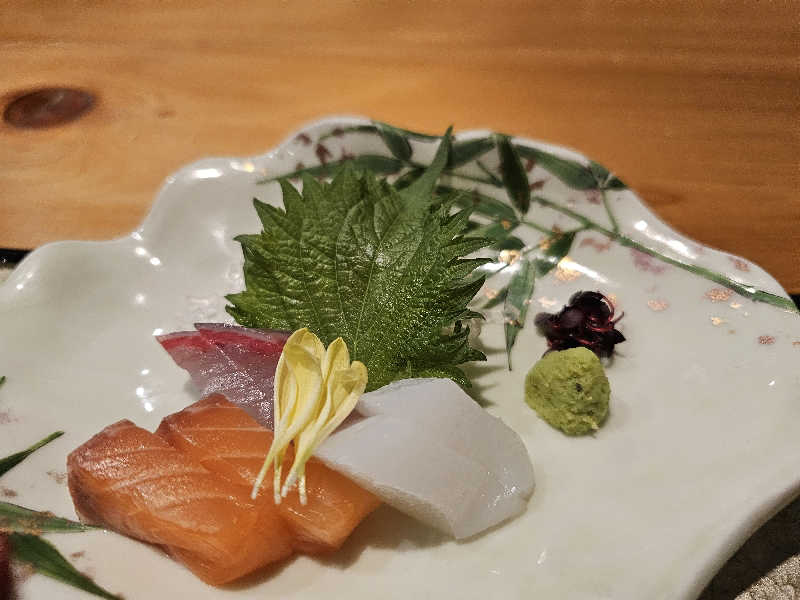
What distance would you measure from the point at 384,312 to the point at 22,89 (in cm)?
279

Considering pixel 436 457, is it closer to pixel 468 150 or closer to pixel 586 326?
pixel 586 326

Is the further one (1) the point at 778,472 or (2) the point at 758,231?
(2) the point at 758,231

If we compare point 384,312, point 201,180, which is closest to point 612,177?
point 384,312

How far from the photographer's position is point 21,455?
1901 mm

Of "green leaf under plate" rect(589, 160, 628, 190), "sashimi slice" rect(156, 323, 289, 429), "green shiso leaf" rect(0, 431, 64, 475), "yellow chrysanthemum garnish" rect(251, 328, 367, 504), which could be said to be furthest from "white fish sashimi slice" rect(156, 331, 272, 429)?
"green leaf under plate" rect(589, 160, 628, 190)

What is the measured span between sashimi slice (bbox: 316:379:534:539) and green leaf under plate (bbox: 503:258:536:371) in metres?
0.50

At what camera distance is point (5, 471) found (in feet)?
6.06

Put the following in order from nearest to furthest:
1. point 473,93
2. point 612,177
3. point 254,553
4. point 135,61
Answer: point 254,553, point 612,177, point 473,93, point 135,61

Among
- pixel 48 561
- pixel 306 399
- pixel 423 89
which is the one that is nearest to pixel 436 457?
pixel 306 399

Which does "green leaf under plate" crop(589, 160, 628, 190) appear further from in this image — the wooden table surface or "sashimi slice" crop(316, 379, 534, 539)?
"sashimi slice" crop(316, 379, 534, 539)

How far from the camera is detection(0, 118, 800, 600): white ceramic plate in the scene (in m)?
1.62

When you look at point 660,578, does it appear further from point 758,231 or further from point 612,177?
point 758,231

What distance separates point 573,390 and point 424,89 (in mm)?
2143

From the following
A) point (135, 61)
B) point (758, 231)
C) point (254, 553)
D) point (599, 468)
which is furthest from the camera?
point (135, 61)
